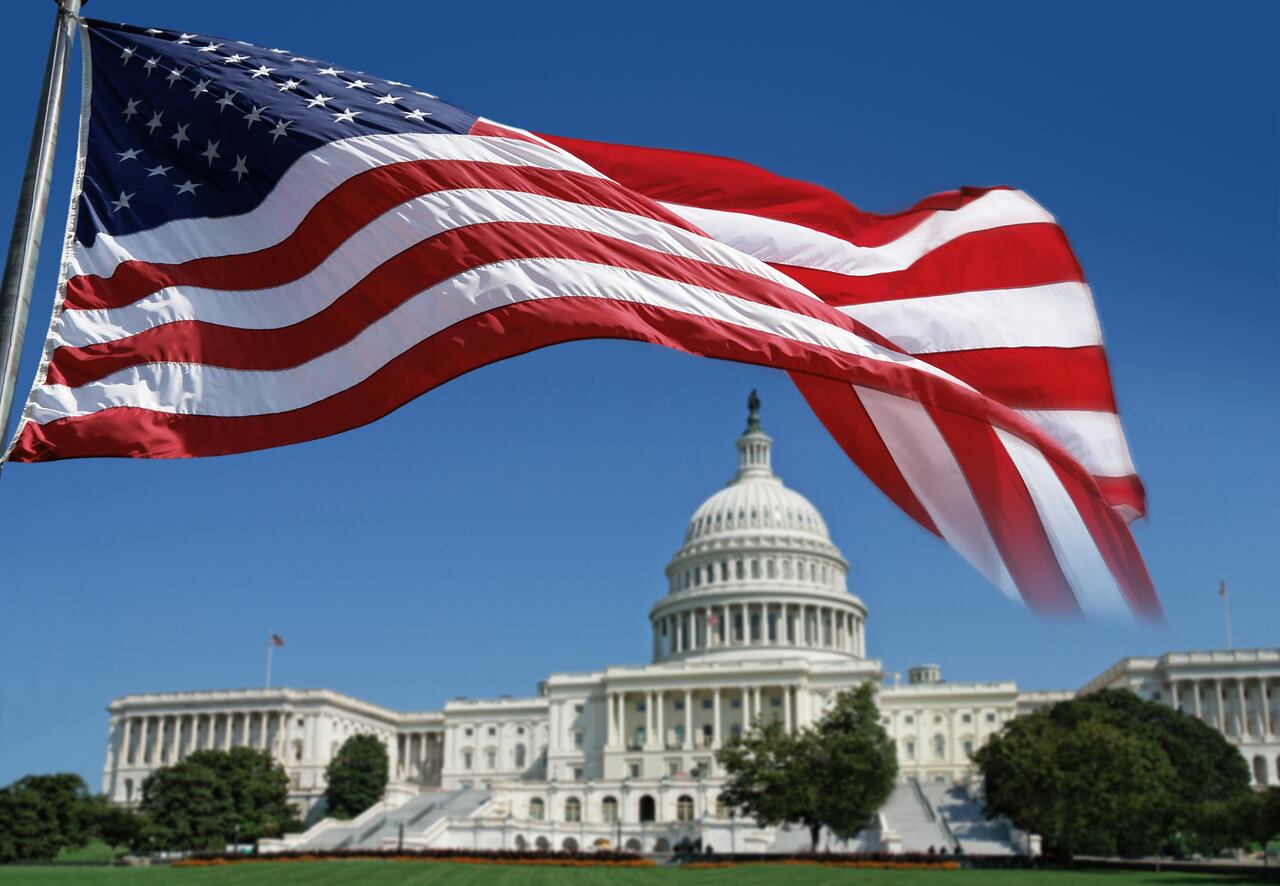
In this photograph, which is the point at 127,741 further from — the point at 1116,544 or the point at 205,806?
the point at 1116,544

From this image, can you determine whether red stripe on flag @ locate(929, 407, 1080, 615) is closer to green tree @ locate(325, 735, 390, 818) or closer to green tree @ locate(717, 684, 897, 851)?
green tree @ locate(717, 684, 897, 851)

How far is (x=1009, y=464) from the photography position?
12.0m

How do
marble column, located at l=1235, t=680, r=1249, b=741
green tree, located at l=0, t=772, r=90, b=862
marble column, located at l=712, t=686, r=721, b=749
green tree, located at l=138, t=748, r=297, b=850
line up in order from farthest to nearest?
1. marble column, located at l=1235, t=680, r=1249, b=741
2. marble column, located at l=712, t=686, r=721, b=749
3. green tree, located at l=138, t=748, r=297, b=850
4. green tree, located at l=0, t=772, r=90, b=862

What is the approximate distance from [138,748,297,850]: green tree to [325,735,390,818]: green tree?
1929 centimetres

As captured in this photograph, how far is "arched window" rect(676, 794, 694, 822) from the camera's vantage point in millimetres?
122625

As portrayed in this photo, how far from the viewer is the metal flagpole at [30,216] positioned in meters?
9.46

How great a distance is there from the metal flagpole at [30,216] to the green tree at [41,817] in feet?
279

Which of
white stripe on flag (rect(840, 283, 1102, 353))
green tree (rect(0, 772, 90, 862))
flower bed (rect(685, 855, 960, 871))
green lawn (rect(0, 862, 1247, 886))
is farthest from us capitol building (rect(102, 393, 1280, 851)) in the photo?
white stripe on flag (rect(840, 283, 1102, 353))

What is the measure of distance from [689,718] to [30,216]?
13646cm

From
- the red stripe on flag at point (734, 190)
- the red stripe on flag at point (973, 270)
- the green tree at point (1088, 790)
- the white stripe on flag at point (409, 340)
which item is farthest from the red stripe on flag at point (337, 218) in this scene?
the green tree at point (1088, 790)

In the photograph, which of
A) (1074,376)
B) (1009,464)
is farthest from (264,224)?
(1074,376)

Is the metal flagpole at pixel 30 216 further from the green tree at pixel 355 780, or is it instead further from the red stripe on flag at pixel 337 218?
the green tree at pixel 355 780

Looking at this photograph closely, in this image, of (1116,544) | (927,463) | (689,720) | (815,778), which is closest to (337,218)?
(927,463)

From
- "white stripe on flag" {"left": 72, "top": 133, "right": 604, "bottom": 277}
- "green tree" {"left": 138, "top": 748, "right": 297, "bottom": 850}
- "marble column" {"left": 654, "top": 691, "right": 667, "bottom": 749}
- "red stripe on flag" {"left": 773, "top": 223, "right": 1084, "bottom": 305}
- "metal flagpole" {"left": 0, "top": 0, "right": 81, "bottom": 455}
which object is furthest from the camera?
"marble column" {"left": 654, "top": 691, "right": 667, "bottom": 749}
